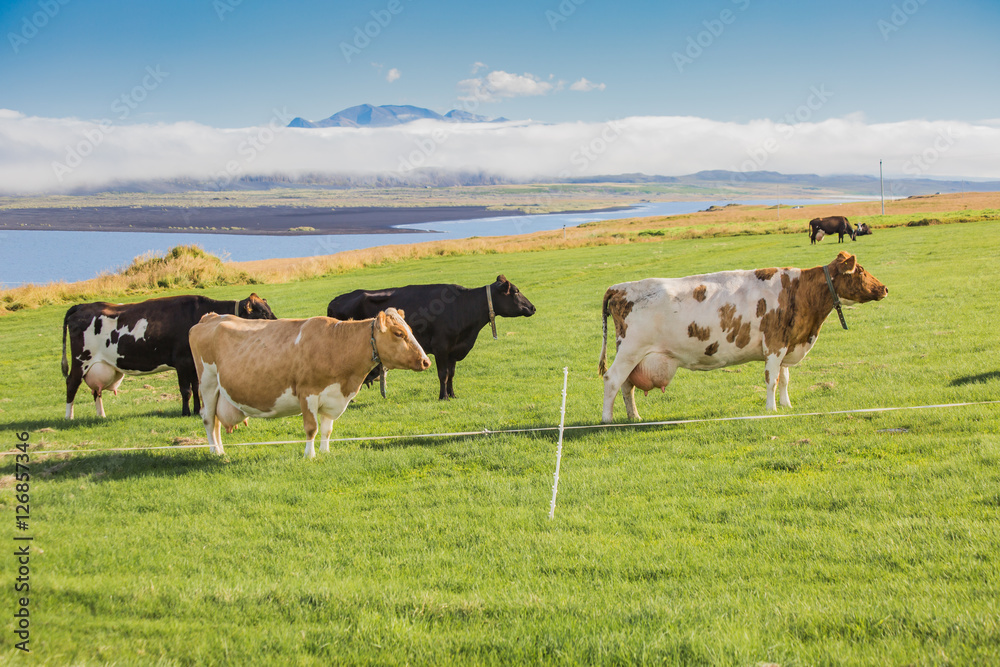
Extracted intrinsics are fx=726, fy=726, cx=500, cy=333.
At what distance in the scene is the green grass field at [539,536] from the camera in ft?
16.0

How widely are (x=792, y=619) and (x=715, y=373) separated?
1050 cm

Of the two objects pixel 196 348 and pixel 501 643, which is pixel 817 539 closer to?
pixel 501 643

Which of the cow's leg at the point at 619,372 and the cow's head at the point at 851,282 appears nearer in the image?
the cow's leg at the point at 619,372

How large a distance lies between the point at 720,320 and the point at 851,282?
2.21 metres

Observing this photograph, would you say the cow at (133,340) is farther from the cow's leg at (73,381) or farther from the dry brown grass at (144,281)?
the dry brown grass at (144,281)

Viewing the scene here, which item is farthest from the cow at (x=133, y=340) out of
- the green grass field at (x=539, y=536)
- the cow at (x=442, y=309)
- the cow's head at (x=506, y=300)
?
the cow's head at (x=506, y=300)

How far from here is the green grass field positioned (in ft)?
16.0

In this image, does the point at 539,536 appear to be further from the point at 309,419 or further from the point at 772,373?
the point at 772,373

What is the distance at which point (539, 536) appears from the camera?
6707mm

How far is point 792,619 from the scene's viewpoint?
4965 mm

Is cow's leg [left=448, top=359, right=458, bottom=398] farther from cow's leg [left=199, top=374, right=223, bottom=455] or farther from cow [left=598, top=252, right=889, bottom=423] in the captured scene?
cow's leg [left=199, top=374, right=223, bottom=455]

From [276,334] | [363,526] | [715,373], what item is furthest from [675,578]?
[715,373]

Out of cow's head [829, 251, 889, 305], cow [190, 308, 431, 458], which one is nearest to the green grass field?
cow [190, 308, 431, 458]

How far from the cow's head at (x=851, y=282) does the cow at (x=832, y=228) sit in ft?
118
